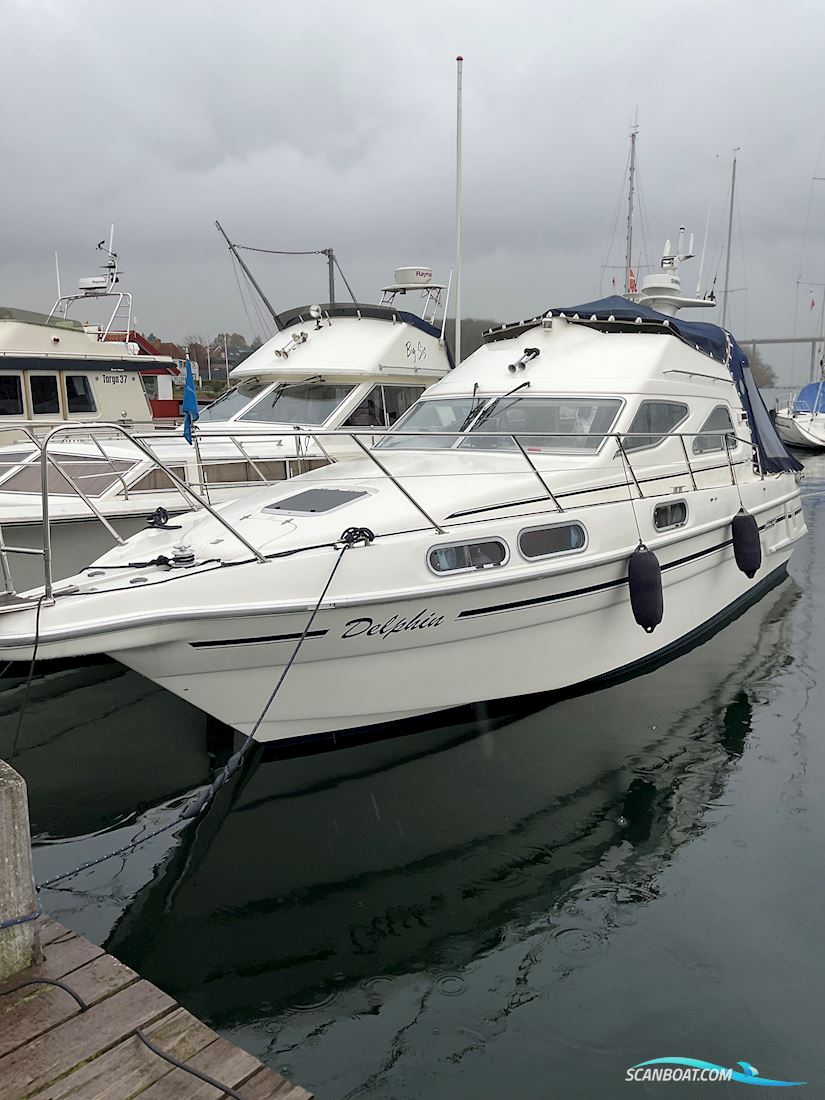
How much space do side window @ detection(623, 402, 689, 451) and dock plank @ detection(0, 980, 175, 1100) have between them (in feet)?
16.6

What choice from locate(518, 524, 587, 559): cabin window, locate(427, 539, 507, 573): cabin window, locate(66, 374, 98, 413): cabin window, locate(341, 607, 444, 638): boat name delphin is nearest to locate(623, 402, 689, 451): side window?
locate(518, 524, 587, 559): cabin window

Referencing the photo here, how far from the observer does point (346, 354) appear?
35.0 ft

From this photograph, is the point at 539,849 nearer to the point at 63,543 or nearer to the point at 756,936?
the point at 756,936

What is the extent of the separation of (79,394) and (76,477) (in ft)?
14.3

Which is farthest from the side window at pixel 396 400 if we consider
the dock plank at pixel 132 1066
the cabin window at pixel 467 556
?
the dock plank at pixel 132 1066

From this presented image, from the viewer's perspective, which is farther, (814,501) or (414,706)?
(814,501)

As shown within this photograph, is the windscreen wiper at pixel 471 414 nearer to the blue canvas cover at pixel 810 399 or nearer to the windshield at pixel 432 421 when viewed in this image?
→ the windshield at pixel 432 421

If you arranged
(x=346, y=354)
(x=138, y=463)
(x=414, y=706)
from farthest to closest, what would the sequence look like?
(x=346, y=354) < (x=138, y=463) < (x=414, y=706)

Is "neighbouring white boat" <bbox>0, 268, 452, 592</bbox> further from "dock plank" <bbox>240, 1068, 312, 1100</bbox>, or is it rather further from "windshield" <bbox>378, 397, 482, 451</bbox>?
"dock plank" <bbox>240, 1068, 312, 1100</bbox>

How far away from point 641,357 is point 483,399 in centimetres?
143

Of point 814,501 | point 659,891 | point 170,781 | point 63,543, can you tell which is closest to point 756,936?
point 659,891

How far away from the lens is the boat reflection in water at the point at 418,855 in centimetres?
367

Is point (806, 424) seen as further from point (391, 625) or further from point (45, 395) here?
point (391, 625)

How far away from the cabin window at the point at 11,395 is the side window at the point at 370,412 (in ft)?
16.1
